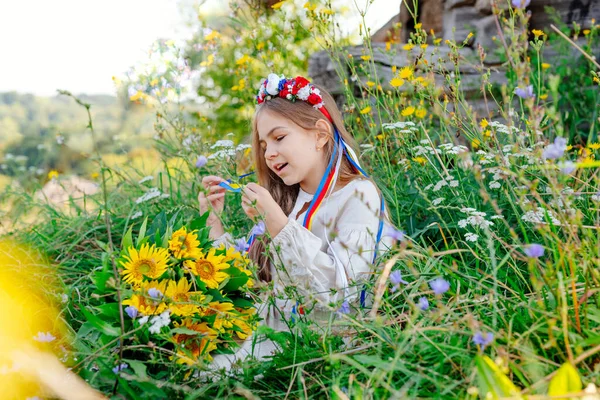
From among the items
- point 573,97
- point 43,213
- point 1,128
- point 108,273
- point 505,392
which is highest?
point 505,392

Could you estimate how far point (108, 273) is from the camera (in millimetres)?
1668

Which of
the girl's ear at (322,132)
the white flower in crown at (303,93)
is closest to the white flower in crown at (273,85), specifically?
the white flower in crown at (303,93)

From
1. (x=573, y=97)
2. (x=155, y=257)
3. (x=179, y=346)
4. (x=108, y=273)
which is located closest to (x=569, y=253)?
(x=179, y=346)

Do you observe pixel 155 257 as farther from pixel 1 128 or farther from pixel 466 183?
pixel 1 128

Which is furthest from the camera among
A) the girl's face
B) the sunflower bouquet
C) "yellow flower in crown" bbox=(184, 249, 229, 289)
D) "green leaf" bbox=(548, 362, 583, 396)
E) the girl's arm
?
the girl's face

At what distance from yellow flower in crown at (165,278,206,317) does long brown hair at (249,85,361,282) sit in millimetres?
514

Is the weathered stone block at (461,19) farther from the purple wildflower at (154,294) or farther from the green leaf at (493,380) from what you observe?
the green leaf at (493,380)

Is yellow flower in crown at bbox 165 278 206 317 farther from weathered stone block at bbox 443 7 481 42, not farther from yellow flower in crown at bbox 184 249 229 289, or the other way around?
weathered stone block at bbox 443 7 481 42

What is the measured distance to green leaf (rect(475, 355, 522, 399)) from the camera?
1064 millimetres

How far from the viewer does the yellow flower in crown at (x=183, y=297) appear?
1589 mm

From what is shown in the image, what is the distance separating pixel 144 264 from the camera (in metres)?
1.68

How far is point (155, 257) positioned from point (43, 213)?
7.80ft

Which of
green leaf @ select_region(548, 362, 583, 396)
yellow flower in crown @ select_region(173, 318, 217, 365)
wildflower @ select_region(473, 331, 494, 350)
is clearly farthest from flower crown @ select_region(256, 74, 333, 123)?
green leaf @ select_region(548, 362, 583, 396)

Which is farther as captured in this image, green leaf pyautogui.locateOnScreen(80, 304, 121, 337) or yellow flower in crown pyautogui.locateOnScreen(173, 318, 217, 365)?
yellow flower in crown pyautogui.locateOnScreen(173, 318, 217, 365)
